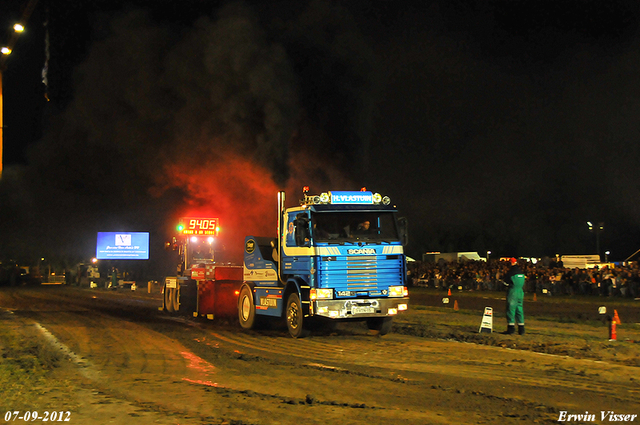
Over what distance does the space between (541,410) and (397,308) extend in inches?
270

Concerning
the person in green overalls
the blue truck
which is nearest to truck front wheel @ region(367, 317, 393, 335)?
the blue truck

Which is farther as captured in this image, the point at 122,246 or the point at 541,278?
the point at 122,246

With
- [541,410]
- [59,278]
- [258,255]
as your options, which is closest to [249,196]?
[258,255]

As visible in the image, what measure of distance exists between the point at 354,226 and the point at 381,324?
8.78 ft

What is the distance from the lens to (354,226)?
14.2 metres

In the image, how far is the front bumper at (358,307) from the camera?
13375 millimetres

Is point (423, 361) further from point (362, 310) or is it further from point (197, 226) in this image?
point (197, 226)

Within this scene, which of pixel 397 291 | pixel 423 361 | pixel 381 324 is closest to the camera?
pixel 423 361

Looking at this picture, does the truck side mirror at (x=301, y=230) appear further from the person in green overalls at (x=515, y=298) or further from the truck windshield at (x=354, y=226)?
the person in green overalls at (x=515, y=298)

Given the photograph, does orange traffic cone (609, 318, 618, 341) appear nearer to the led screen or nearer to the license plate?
the license plate

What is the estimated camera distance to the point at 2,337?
48.6 feet

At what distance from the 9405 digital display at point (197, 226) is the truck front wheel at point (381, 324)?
9.72 meters

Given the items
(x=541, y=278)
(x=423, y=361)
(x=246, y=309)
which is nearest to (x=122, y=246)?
(x=541, y=278)

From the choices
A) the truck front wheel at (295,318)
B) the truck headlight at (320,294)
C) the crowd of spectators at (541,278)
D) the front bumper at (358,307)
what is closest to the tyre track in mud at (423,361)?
the truck front wheel at (295,318)
